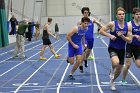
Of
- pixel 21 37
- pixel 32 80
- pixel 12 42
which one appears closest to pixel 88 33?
pixel 32 80

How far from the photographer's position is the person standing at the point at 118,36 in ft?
28.6

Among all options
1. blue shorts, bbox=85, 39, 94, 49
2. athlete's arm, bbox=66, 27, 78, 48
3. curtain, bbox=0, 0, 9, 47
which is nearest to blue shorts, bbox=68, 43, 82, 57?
athlete's arm, bbox=66, 27, 78, 48

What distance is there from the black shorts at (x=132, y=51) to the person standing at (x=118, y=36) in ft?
0.92

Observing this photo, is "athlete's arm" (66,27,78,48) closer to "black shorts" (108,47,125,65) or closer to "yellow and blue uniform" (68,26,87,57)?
"yellow and blue uniform" (68,26,87,57)

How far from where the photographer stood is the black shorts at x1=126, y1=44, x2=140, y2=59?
30.7ft

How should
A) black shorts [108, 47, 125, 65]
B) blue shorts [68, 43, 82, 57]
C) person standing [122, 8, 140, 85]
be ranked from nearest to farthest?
black shorts [108, 47, 125, 65] → person standing [122, 8, 140, 85] → blue shorts [68, 43, 82, 57]

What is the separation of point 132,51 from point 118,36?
774mm

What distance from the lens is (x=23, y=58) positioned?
59.6 ft

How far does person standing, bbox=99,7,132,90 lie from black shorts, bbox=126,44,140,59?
279 millimetres

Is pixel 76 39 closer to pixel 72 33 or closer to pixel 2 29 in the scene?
pixel 72 33

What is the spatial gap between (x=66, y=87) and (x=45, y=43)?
7.60 m

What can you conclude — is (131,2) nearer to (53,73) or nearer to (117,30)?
(53,73)

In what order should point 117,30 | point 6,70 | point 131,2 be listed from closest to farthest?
point 117,30 → point 6,70 → point 131,2

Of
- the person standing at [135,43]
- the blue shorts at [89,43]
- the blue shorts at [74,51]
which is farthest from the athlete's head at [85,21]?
the blue shorts at [89,43]
